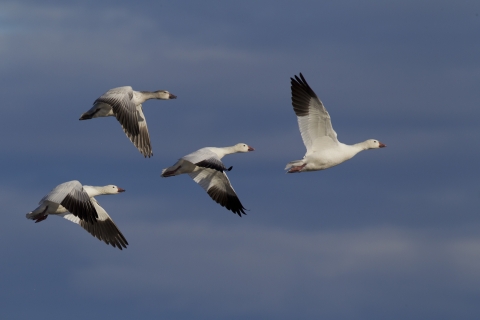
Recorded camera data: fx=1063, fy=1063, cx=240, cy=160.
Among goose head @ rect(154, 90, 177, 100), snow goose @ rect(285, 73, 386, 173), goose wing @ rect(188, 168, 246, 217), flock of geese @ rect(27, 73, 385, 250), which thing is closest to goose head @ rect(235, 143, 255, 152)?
flock of geese @ rect(27, 73, 385, 250)

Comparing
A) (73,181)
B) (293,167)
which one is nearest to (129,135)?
(73,181)

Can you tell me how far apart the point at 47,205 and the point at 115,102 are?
2.71 metres

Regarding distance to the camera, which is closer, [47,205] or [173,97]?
[47,205]

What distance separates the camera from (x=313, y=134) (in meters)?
19.2

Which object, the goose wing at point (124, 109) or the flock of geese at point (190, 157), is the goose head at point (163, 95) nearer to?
the flock of geese at point (190, 157)

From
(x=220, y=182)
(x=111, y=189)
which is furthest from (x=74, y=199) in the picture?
(x=220, y=182)

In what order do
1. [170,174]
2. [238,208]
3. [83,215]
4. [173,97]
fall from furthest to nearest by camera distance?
[173,97], [238,208], [170,174], [83,215]

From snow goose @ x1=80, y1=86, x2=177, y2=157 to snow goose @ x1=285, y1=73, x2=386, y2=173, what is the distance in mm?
3345

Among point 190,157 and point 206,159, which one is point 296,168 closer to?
point 206,159

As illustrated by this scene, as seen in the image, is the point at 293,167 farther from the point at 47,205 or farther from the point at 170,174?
the point at 47,205

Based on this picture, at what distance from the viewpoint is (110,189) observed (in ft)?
69.7

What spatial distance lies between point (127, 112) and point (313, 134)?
384 centimetres

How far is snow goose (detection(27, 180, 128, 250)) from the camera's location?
18500 millimetres

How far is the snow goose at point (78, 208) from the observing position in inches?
728
